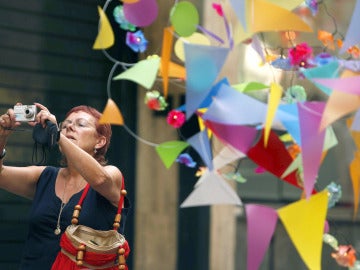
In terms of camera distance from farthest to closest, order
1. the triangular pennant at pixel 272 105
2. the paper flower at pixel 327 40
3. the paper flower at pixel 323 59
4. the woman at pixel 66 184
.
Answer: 1. the woman at pixel 66 184
2. the paper flower at pixel 327 40
3. the paper flower at pixel 323 59
4. the triangular pennant at pixel 272 105

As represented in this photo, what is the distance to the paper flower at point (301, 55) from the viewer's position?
4.23 meters

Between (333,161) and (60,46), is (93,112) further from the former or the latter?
(333,161)

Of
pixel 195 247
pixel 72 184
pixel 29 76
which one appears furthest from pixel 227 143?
pixel 195 247

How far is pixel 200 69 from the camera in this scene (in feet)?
12.5

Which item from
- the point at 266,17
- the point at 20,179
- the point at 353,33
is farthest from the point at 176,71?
the point at 20,179

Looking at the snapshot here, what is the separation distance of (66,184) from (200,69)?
4.58 ft

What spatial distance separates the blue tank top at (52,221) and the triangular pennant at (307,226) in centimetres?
121

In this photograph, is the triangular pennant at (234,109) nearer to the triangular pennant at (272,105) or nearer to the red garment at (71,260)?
the triangular pennant at (272,105)

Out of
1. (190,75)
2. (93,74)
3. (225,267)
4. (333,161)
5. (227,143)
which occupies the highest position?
(190,75)

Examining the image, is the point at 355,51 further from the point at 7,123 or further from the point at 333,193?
the point at 7,123

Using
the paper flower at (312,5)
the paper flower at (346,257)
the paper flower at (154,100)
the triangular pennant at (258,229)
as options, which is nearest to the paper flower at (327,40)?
the paper flower at (312,5)

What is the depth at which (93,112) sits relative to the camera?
5.07m

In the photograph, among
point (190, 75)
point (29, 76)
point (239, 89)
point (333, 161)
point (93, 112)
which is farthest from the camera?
point (333, 161)

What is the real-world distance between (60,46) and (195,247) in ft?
5.71
